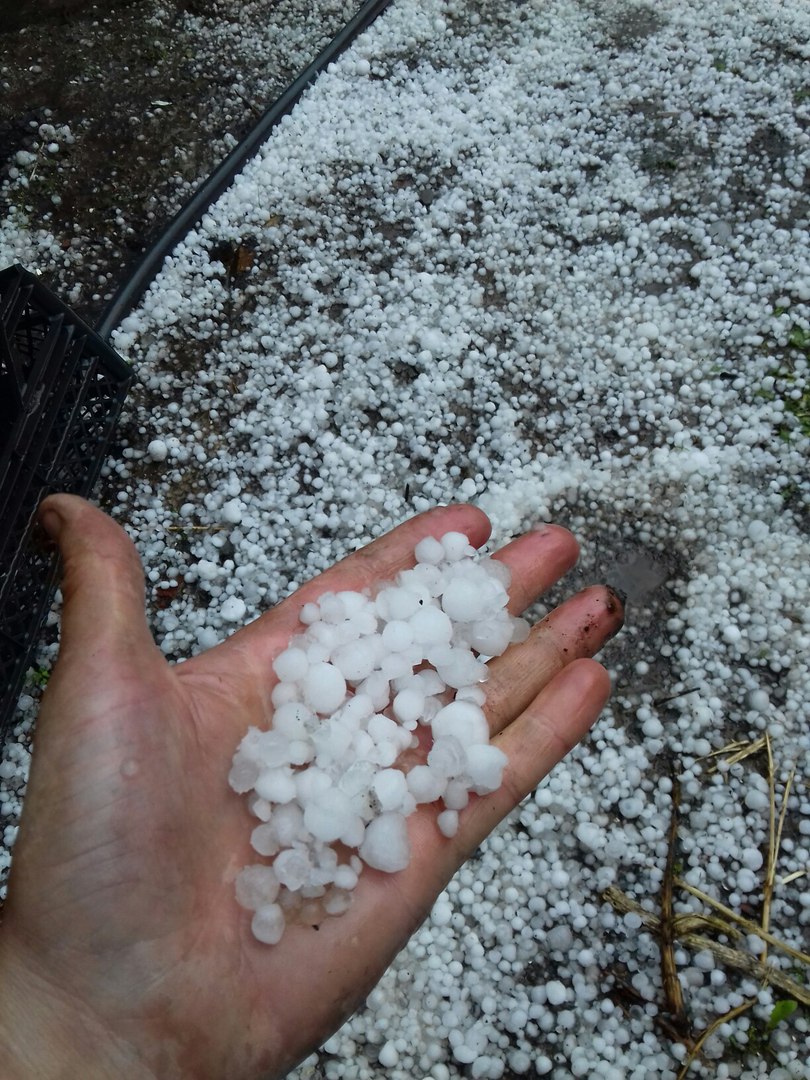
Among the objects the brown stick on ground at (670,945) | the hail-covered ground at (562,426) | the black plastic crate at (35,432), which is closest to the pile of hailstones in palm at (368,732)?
the hail-covered ground at (562,426)

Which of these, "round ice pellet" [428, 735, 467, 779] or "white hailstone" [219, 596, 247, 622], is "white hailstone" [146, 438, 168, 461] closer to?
"white hailstone" [219, 596, 247, 622]

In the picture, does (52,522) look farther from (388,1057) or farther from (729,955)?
(729,955)

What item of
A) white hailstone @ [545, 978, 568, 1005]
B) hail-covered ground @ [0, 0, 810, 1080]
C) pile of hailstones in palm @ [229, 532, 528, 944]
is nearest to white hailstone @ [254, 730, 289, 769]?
pile of hailstones in palm @ [229, 532, 528, 944]

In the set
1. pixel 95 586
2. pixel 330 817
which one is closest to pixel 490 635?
pixel 330 817

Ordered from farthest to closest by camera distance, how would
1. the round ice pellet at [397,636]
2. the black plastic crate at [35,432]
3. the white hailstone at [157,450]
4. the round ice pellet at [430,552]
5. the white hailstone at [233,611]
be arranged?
the white hailstone at [157,450] → the white hailstone at [233,611] → the black plastic crate at [35,432] → the round ice pellet at [430,552] → the round ice pellet at [397,636]

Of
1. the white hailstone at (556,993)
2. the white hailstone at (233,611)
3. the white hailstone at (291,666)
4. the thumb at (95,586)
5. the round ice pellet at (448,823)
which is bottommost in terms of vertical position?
the white hailstone at (556,993)

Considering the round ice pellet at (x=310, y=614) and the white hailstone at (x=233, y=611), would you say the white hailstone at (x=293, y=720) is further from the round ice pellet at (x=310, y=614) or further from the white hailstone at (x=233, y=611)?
the white hailstone at (x=233, y=611)
